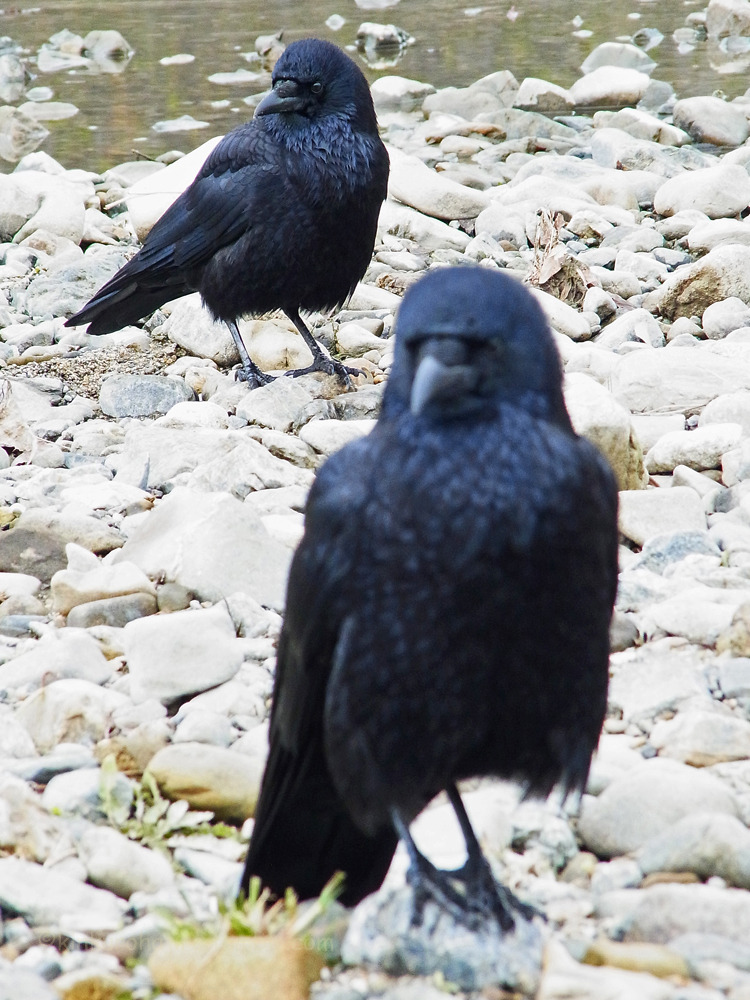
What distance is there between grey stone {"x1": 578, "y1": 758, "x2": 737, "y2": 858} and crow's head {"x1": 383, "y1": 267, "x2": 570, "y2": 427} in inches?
34.2

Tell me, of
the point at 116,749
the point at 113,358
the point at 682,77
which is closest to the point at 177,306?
the point at 113,358

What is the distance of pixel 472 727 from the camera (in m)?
2.38

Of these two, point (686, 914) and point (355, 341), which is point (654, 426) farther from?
point (686, 914)

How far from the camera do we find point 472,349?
92.1 inches

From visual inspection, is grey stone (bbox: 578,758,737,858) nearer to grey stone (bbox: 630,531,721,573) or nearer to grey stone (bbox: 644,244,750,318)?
grey stone (bbox: 630,531,721,573)

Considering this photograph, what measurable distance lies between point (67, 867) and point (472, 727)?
3.01ft

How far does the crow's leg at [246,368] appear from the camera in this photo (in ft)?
20.6

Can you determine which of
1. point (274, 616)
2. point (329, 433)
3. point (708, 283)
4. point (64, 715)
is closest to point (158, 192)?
point (708, 283)

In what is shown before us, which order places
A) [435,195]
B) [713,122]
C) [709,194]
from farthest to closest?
[713,122] → [435,195] → [709,194]

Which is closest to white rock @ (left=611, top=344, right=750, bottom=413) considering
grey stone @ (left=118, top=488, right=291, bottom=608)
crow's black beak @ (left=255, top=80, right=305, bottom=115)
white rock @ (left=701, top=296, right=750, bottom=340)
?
white rock @ (left=701, top=296, right=750, bottom=340)

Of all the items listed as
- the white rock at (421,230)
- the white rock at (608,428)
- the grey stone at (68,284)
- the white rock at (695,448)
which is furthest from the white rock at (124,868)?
the white rock at (421,230)

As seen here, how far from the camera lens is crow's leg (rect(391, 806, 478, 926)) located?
251 cm

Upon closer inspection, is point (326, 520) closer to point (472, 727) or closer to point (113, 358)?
point (472, 727)

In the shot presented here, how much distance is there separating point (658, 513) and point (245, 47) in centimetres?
1592
